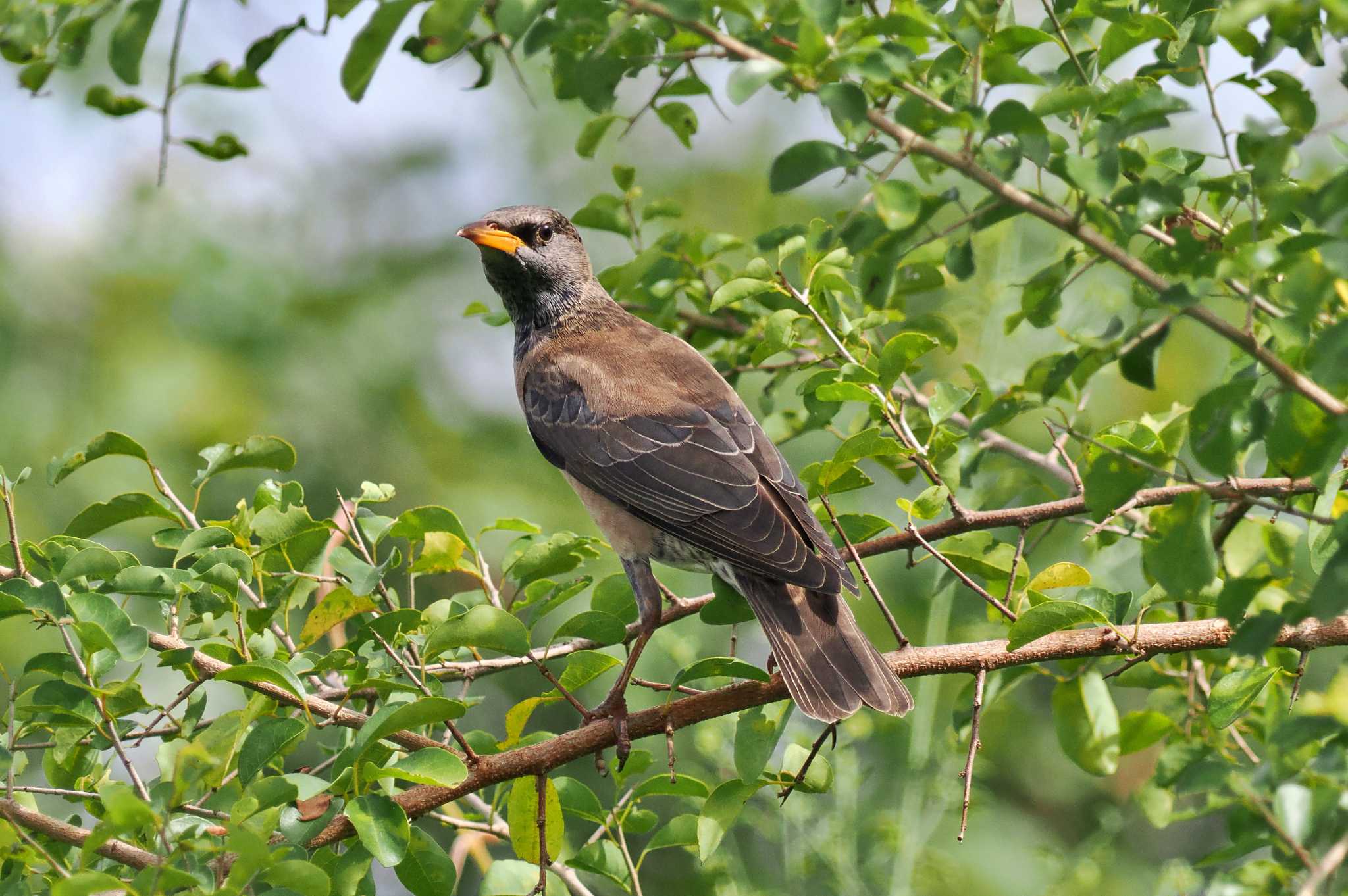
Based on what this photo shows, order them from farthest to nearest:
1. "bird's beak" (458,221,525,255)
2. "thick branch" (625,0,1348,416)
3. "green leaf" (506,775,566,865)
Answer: "bird's beak" (458,221,525,255) < "green leaf" (506,775,566,865) < "thick branch" (625,0,1348,416)

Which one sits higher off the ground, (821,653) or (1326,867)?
(1326,867)

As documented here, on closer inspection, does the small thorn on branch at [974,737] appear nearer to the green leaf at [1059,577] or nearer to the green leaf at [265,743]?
the green leaf at [1059,577]

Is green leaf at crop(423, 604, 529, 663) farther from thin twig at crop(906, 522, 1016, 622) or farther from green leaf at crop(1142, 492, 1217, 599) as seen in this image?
green leaf at crop(1142, 492, 1217, 599)

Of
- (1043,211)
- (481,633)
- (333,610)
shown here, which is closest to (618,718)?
(481,633)

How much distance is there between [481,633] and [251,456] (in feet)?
2.13

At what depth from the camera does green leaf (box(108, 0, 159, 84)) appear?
6.66 feet

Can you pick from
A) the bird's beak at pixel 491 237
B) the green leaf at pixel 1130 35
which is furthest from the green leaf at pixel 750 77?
the bird's beak at pixel 491 237

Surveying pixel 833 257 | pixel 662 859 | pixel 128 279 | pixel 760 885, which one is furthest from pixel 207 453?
pixel 128 279

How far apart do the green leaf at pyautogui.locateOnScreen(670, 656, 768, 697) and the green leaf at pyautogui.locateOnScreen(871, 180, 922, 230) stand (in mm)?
948

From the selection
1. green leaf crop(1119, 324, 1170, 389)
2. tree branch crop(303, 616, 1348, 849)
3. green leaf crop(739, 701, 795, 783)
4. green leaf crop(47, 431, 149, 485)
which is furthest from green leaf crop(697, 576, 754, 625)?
green leaf crop(1119, 324, 1170, 389)

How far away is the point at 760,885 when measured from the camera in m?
3.62

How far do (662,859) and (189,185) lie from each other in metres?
4.44

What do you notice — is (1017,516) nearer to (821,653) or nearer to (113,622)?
(821,653)

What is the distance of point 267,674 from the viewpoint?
2.06m
